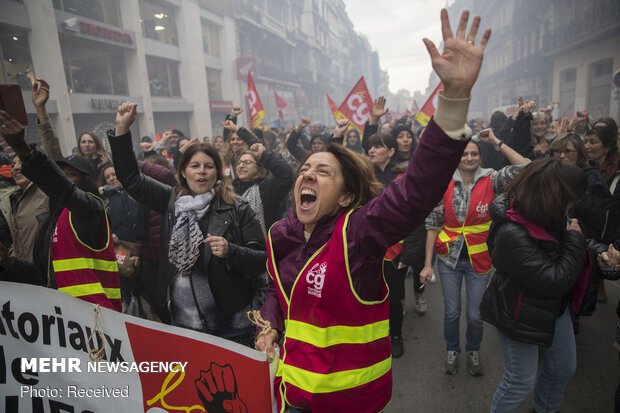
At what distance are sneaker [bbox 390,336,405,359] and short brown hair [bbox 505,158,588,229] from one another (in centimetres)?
198

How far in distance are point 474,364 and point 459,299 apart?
0.58 metres

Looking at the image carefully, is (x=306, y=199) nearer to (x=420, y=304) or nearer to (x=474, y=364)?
(x=474, y=364)

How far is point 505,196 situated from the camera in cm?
219

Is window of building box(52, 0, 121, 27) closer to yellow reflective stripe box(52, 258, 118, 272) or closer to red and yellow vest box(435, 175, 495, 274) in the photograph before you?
yellow reflective stripe box(52, 258, 118, 272)

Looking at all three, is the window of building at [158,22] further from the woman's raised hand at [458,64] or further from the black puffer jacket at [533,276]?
the woman's raised hand at [458,64]

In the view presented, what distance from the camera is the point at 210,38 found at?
23.5 meters

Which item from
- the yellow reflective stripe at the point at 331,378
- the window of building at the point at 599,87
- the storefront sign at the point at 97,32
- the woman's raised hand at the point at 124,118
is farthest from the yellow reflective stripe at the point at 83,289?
the window of building at the point at 599,87

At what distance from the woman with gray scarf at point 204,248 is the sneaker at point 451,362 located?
1805 millimetres

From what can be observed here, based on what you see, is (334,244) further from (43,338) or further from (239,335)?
(43,338)

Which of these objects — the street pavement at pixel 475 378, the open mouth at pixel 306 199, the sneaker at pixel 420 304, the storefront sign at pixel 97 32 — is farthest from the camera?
the storefront sign at pixel 97 32

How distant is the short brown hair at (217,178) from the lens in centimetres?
251

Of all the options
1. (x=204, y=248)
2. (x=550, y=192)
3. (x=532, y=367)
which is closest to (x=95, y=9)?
(x=204, y=248)

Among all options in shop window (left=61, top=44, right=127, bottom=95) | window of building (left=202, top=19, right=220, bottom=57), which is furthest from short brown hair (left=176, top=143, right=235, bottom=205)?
window of building (left=202, top=19, right=220, bottom=57)

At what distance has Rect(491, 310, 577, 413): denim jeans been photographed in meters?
2.09
